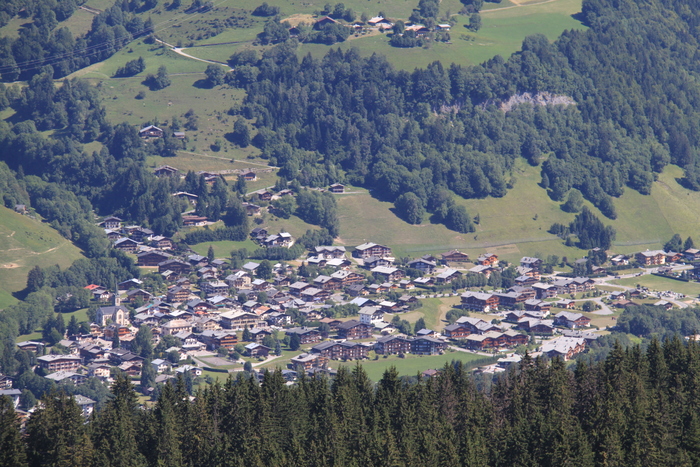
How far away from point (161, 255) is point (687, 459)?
129 meters

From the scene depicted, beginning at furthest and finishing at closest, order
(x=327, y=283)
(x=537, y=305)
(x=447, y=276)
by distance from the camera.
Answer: (x=447, y=276) → (x=327, y=283) → (x=537, y=305)

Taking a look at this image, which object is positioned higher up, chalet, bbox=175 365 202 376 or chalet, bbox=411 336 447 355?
chalet, bbox=175 365 202 376

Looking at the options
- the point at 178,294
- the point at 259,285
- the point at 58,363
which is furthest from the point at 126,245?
the point at 58,363

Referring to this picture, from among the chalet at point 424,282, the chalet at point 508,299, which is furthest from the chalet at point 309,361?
the chalet at point 508,299

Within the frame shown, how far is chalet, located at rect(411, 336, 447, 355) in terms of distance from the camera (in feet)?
537

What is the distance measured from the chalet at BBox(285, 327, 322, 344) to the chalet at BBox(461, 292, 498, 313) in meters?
29.8

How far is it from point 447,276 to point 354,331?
111 ft

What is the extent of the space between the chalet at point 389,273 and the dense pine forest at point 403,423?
91017 mm

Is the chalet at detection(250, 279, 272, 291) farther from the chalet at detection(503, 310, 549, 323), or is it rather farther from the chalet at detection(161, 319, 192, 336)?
the chalet at detection(503, 310, 549, 323)

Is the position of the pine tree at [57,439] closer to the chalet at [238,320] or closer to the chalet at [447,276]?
the chalet at [238,320]

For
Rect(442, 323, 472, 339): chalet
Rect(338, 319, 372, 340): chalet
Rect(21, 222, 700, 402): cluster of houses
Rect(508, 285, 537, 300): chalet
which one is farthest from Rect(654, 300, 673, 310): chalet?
Rect(338, 319, 372, 340): chalet

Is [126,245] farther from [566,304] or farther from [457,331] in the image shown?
[566,304]

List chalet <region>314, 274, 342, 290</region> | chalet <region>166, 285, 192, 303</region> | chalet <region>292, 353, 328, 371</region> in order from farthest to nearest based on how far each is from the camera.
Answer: chalet <region>314, 274, 342, 290</region>, chalet <region>166, 285, 192, 303</region>, chalet <region>292, 353, 328, 371</region>

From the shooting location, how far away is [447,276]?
19675cm
